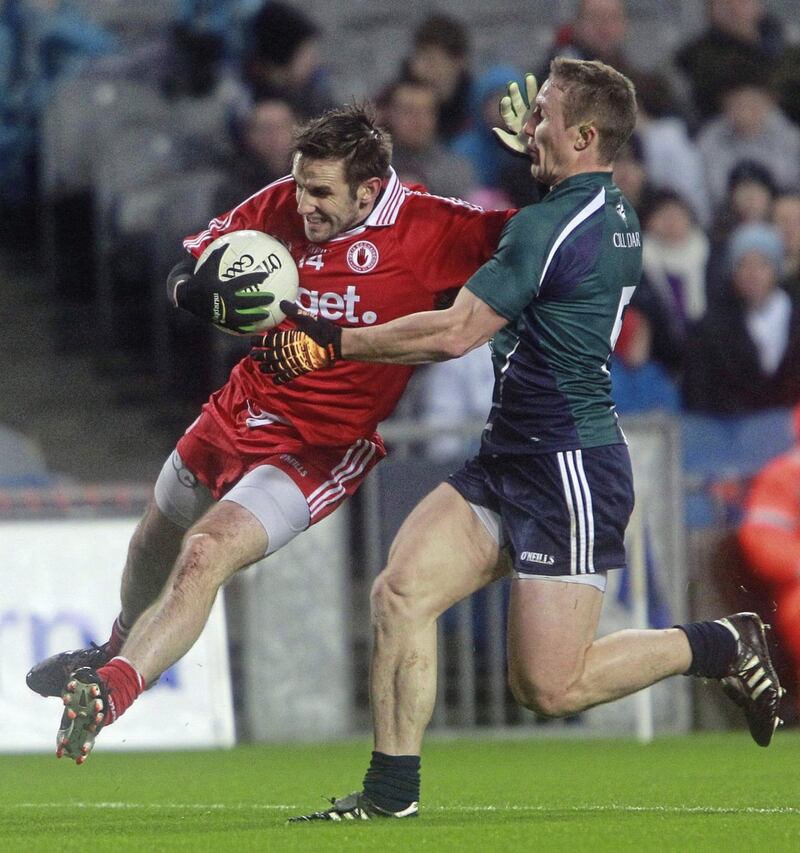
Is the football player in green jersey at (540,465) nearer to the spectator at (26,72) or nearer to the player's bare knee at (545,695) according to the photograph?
the player's bare knee at (545,695)

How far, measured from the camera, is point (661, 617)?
10266mm

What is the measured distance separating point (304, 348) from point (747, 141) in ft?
27.5

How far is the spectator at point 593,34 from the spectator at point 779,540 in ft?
12.6

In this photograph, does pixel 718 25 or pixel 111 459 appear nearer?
pixel 111 459

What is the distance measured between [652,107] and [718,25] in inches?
39.1

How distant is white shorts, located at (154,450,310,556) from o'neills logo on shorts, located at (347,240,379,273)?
29.1 inches

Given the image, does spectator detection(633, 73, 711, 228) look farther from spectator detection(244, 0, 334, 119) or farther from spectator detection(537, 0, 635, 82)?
spectator detection(244, 0, 334, 119)

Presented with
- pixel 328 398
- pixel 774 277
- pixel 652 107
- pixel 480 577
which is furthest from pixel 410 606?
pixel 652 107

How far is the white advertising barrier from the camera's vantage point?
9758 mm

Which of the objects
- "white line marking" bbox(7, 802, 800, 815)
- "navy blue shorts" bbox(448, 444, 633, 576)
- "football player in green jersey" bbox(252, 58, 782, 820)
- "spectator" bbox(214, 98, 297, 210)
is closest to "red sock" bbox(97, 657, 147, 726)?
"football player in green jersey" bbox(252, 58, 782, 820)

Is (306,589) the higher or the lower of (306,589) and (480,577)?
the lower

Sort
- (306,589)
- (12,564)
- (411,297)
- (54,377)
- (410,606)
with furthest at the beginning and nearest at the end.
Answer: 1. (54,377)
2. (306,589)
3. (12,564)
4. (411,297)
5. (410,606)

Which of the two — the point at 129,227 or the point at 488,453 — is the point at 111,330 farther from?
the point at 488,453

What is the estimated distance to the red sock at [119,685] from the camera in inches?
211
